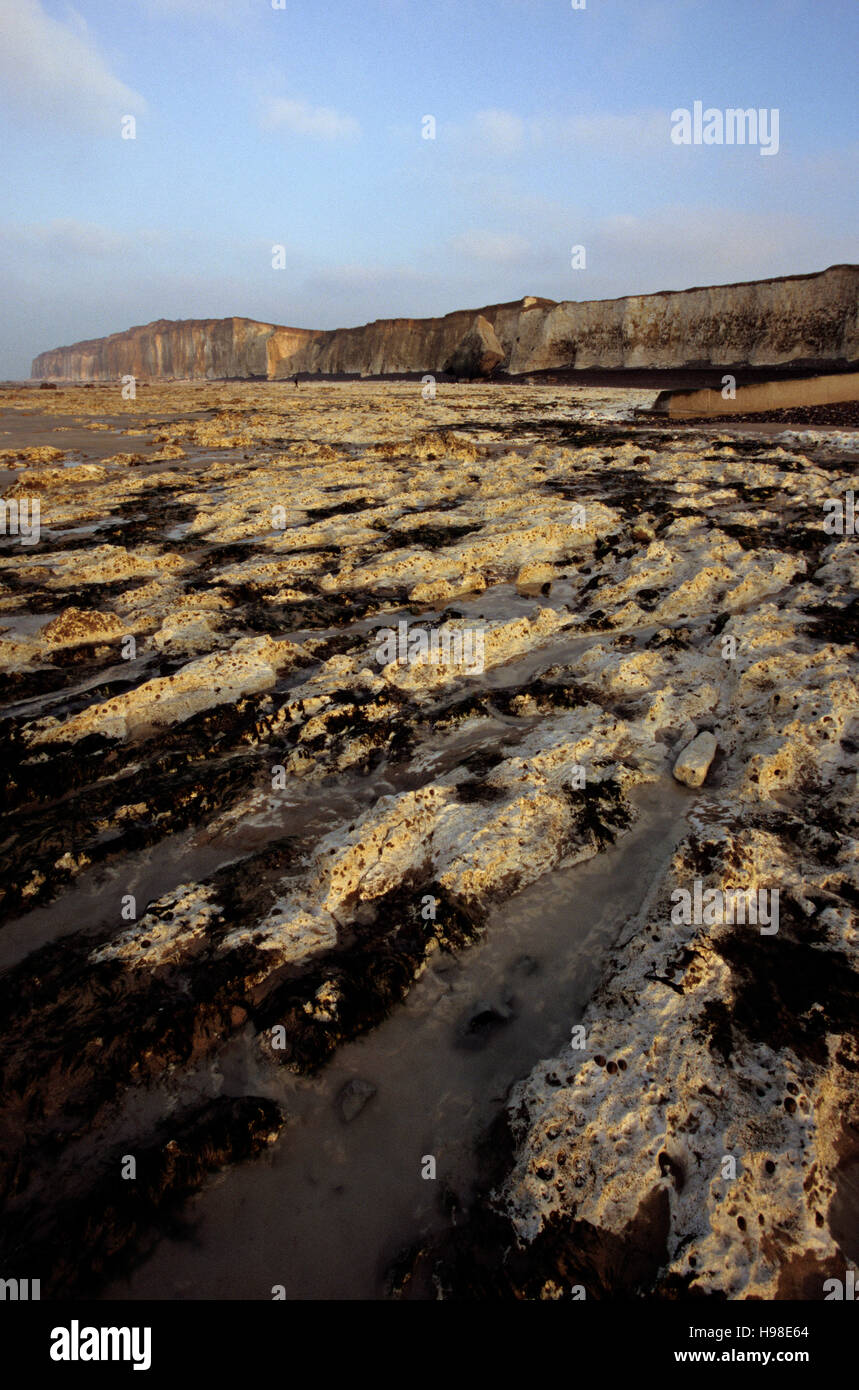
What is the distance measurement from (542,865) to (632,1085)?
1215 millimetres

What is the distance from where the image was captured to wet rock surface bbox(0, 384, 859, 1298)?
2.00 meters

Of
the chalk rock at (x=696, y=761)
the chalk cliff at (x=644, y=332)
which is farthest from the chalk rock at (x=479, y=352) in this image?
the chalk rock at (x=696, y=761)

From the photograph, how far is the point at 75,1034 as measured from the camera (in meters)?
2.48

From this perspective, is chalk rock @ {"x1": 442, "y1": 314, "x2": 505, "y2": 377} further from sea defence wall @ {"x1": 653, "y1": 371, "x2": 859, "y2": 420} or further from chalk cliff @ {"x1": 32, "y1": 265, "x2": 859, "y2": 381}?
sea defence wall @ {"x1": 653, "y1": 371, "x2": 859, "y2": 420}

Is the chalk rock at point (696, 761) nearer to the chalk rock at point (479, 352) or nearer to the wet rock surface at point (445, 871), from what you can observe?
the wet rock surface at point (445, 871)

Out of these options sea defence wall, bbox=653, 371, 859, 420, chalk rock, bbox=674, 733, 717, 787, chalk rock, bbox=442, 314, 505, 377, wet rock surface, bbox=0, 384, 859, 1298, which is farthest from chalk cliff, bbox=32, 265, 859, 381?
chalk rock, bbox=674, 733, 717, 787

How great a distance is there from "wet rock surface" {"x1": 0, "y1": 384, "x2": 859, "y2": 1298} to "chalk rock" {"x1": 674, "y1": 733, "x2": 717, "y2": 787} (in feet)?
0.09

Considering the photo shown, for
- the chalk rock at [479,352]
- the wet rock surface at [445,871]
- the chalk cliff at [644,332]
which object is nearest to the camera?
the wet rock surface at [445,871]

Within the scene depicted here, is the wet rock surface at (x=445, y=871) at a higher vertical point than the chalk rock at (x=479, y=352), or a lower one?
lower

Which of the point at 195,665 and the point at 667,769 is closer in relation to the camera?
the point at 667,769

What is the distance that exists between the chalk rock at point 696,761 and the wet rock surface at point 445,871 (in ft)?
0.09

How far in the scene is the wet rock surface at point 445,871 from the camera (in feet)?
6.55

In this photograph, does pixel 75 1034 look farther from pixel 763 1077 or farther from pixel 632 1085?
pixel 763 1077

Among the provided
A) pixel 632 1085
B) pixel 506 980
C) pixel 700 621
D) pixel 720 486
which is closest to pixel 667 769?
pixel 506 980
